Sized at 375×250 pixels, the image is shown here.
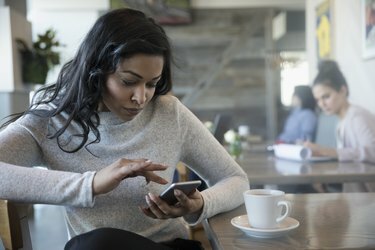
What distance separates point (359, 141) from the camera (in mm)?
2291

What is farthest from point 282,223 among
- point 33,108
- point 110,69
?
point 33,108

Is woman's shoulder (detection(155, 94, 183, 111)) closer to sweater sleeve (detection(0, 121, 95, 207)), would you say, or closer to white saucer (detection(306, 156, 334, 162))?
sweater sleeve (detection(0, 121, 95, 207))

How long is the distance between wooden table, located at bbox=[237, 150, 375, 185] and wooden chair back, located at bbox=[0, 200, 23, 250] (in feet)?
3.01

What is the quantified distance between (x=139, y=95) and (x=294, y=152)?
1.14m

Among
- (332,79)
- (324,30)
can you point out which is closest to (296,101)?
(324,30)

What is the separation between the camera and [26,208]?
1.05 m

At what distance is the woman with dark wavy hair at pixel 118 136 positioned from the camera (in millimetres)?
1107

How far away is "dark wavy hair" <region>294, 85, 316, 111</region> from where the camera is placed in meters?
3.76

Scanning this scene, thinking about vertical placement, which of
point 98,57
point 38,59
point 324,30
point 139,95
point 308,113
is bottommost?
point 308,113

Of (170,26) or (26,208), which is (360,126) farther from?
(170,26)

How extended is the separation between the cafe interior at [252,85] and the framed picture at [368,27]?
2 cm

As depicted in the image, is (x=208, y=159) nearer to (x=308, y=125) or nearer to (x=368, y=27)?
(x=368, y=27)

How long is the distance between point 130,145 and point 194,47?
5.57 meters

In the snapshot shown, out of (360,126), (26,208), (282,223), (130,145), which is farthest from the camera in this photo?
(360,126)
